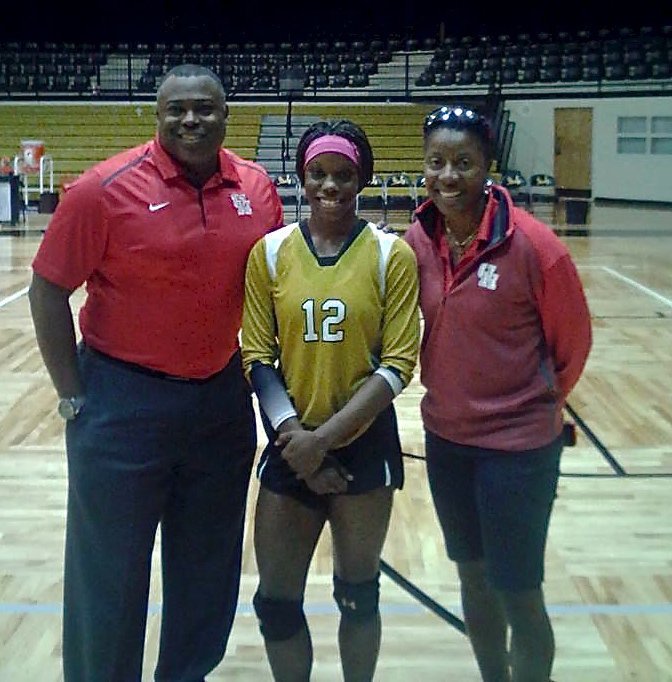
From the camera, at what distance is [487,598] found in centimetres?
234

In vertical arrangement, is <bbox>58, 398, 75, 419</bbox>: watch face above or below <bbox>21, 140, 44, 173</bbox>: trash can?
below

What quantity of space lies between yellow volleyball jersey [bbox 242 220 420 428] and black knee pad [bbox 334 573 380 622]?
39 centimetres

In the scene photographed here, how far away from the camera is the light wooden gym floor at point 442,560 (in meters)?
2.87

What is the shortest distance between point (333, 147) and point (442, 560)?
6.25 ft

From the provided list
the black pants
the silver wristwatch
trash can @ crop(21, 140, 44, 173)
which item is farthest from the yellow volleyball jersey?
trash can @ crop(21, 140, 44, 173)

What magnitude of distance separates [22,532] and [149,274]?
2.05 meters

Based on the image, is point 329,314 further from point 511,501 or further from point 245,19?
point 245,19

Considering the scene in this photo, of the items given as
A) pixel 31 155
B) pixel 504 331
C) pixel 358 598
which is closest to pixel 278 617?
pixel 358 598

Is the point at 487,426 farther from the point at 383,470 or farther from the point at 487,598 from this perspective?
the point at 487,598

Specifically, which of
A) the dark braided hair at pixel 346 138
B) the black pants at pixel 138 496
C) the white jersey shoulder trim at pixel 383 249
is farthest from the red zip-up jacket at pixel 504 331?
the black pants at pixel 138 496

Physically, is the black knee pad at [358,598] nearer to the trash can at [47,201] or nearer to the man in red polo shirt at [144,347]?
the man in red polo shirt at [144,347]

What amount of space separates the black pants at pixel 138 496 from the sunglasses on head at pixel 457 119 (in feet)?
2.35

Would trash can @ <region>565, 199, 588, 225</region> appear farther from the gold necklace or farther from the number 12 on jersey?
the number 12 on jersey

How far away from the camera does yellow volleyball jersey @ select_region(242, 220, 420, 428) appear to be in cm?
209
